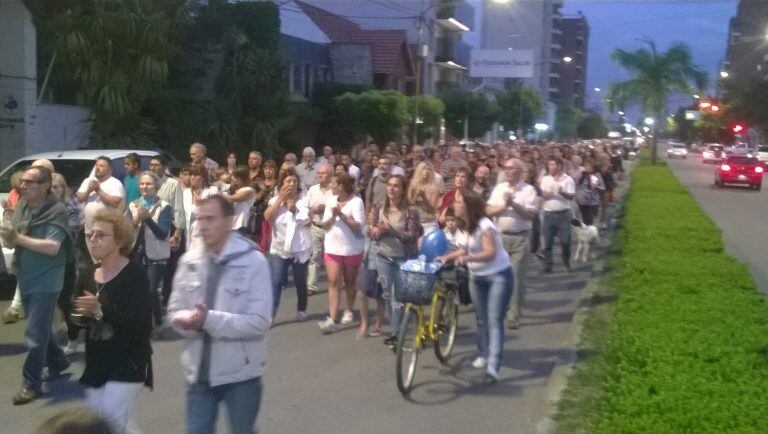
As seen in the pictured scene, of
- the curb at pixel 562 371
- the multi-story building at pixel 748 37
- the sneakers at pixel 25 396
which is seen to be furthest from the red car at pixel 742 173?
the multi-story building at pixel 748 37

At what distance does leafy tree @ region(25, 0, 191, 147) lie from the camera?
2194 centimetres

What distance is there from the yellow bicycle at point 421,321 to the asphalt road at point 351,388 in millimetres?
221

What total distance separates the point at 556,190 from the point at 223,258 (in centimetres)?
999

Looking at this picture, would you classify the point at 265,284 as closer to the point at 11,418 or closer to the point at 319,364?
the point at 11,418

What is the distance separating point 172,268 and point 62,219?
3.40 m

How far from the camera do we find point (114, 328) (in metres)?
4.97

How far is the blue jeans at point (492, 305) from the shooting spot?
8078mm

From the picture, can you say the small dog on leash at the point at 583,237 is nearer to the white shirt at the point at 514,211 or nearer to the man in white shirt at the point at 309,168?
the man in white shirt at the point at 309,168

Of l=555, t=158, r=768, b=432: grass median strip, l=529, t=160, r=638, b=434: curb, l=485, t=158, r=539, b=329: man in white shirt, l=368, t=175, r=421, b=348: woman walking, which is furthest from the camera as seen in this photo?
l=485, t=158, r=539, b=329: man in white shirt

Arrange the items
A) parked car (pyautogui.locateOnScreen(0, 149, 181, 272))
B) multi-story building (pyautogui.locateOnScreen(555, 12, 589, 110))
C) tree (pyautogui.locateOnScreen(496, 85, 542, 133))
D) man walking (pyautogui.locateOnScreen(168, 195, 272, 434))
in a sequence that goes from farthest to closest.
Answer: multi-story building (pyautogui.locateOnScreen(555, 12, 589, 110))
tree (pyautogui.locateOnScreen(496, 85, 542, 133))
parked car (pyautogui.locateOnScreen(0, 149, 181, 272))
man walking (pyautogui.locateOnScreen(168, 195, 272, 434))

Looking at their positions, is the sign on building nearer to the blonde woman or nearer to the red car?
the red car

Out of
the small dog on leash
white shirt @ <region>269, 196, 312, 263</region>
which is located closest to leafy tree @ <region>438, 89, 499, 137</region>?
the small dog on leash

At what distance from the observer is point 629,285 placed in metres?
10.3

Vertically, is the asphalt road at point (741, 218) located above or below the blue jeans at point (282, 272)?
below
